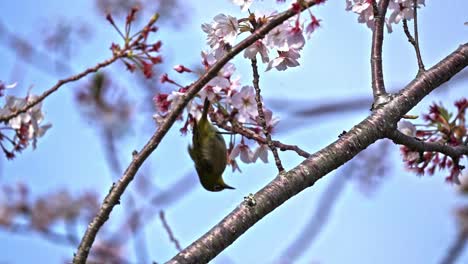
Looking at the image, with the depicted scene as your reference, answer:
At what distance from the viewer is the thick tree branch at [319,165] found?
1710 millimetres

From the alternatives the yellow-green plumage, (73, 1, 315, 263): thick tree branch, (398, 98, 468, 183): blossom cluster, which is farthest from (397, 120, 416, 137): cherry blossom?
(73, 1, 315, 263): thick tree branch

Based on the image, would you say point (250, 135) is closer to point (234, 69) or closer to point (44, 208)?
point (234, 69)

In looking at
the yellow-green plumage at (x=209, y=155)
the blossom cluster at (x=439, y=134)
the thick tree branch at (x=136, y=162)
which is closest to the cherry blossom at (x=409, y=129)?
the blossom cluster at (x=439, y=134)

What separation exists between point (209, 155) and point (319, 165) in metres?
0.33

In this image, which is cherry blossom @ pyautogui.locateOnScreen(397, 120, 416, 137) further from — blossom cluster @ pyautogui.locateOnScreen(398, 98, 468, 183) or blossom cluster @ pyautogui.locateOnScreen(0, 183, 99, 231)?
blossom cluster @ pyautogui.locateOnScreen(0, 183, 99, 231)

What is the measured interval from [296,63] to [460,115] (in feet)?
3.29

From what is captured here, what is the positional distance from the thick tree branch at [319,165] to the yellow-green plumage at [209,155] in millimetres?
176

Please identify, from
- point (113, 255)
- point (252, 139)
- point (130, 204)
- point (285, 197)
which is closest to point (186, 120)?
point (252, 139)

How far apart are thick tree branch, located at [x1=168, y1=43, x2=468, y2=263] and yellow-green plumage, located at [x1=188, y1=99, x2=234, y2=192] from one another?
176mm

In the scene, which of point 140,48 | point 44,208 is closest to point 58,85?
point 140,48

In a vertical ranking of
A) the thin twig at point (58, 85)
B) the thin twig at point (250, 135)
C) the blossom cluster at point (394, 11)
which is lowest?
the thin twig at point (250, 135)

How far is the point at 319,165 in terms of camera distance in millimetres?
1954

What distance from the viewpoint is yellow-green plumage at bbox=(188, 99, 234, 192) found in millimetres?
1935

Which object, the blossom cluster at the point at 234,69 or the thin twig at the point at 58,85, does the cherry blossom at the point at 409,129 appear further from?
the thin twig at the point at 58,85
